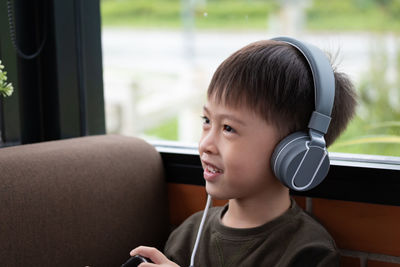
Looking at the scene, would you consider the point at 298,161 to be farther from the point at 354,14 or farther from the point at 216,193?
the point at 354,14

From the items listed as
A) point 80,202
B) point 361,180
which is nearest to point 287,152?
point 361,180

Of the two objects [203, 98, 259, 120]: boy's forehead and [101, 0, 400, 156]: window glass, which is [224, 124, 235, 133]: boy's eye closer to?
[203, 98, 259, 120]: boy's forehead

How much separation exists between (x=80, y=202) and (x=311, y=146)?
20.2 inches

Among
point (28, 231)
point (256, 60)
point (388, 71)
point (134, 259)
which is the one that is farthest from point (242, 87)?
point (388, 71)

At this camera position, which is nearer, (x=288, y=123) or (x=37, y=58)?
(x=288, y=123)

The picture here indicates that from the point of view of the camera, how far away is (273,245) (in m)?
0.98

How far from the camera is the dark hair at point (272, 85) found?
0.94 m

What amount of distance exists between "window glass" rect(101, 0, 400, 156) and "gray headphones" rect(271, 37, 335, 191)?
16 cm

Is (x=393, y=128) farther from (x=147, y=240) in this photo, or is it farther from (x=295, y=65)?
(x=147, y=240)

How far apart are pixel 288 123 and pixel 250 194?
0.53 ft

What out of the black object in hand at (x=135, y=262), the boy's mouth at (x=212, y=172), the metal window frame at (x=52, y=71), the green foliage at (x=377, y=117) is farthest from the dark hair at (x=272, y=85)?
the metal window frame at (x=52, y=71)

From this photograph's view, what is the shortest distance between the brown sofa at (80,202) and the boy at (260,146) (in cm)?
18

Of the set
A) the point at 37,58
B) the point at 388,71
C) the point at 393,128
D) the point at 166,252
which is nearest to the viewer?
the point at 166,252

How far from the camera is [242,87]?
951 millimetres
